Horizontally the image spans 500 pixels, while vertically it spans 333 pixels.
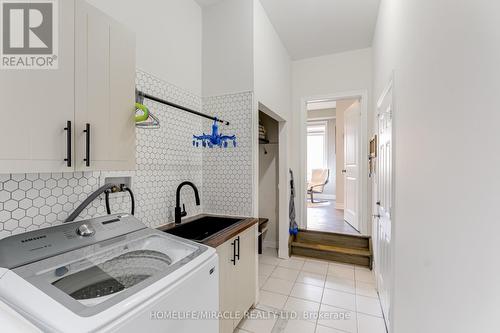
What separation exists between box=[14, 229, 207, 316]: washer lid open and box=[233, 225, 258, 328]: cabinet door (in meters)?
0.84

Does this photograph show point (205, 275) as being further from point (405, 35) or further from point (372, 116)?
point (372, 116)

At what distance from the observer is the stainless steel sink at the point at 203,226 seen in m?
1.93

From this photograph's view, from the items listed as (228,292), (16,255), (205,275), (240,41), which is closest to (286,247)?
(228,292)

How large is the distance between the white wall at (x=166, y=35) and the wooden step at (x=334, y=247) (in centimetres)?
270

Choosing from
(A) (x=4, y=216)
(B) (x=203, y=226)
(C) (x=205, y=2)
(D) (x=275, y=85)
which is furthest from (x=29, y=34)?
(D) (x=275, y=85)

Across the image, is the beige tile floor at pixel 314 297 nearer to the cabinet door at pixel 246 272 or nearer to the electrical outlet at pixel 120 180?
the cabinet door at pixel 246 272

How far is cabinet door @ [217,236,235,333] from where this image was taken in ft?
5.37

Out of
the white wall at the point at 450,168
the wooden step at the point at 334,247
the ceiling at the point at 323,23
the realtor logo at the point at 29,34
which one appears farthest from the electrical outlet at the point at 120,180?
the wooden step at the point at 334,247

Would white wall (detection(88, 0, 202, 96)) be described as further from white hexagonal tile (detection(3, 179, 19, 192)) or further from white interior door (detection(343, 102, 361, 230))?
white interior door (detection(343, 102, 361, 230))

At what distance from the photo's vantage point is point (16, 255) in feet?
2.75

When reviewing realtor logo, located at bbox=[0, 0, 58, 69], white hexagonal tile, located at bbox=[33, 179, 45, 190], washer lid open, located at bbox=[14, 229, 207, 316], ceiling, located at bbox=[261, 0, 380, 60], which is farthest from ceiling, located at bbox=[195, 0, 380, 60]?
washer lid open, located at bbox=[14, 229, 207, 316]

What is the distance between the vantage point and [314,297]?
243 cm

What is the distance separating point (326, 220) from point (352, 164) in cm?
137

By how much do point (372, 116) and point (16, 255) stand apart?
374 centimetres
